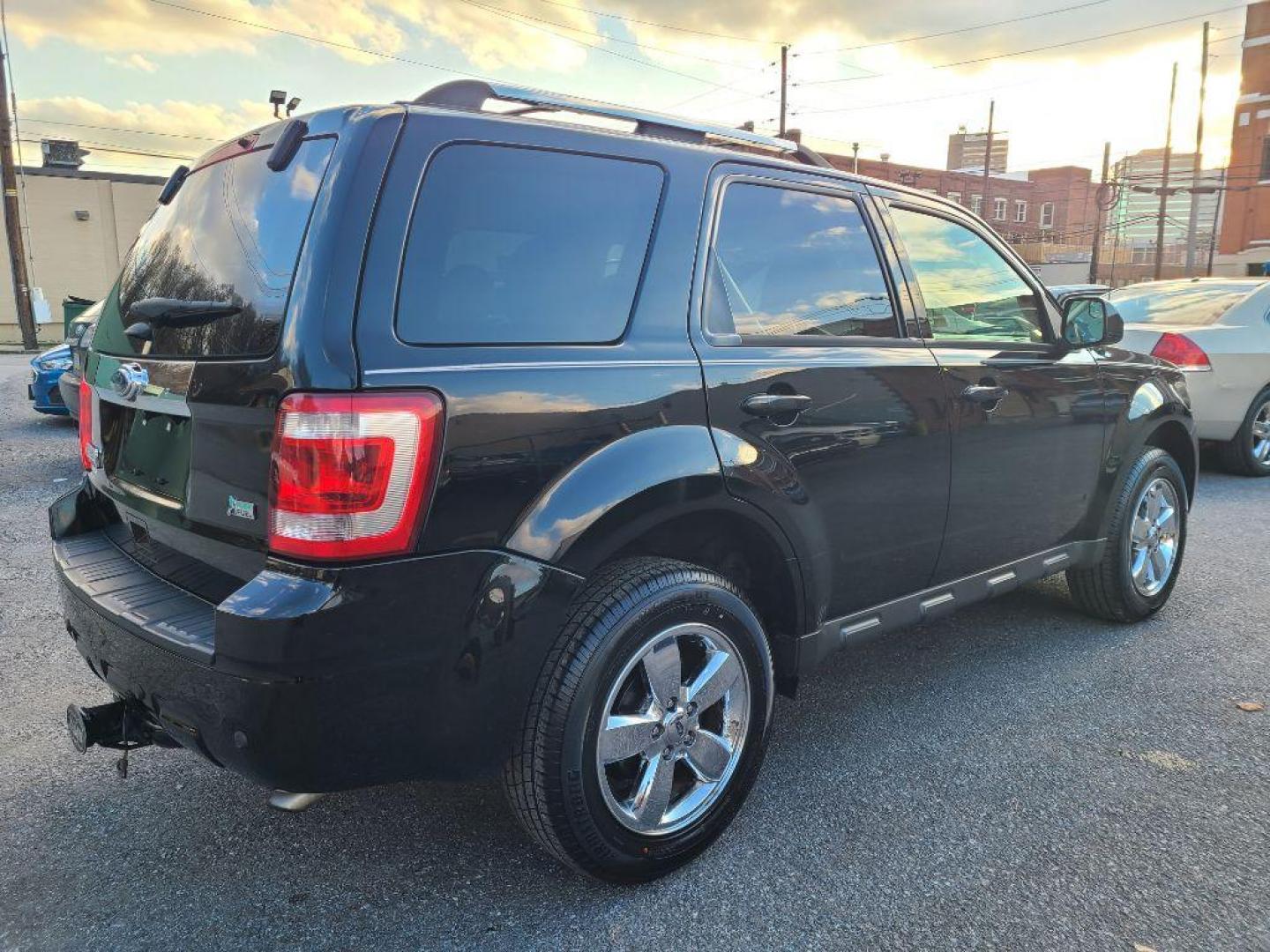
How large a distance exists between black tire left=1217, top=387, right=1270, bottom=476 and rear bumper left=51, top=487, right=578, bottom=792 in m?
7.81

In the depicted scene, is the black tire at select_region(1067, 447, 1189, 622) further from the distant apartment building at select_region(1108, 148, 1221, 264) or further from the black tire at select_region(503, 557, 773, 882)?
the distant apartment building at select_region(1108, 148, 1221, 264)

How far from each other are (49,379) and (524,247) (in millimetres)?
8894

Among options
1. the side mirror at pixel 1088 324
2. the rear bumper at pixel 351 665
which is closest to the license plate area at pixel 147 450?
the rear bumper at pixel 351 665

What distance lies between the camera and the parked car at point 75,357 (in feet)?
24.3

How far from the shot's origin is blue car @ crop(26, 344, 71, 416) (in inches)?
361

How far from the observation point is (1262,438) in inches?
314

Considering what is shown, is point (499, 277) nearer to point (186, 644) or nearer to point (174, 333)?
point (174, 333)

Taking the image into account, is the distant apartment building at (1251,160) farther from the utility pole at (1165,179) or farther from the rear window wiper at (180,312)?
the rear window wiper at (180,312)

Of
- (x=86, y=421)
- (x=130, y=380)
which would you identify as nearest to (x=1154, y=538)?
(x=130, y=380)

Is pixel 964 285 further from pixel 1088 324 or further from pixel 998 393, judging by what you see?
pixel 1088 324

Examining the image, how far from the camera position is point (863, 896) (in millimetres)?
2357

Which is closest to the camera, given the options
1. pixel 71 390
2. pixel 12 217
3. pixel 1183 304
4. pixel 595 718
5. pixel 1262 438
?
pixel 595 718

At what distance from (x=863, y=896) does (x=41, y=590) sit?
4.23 metres

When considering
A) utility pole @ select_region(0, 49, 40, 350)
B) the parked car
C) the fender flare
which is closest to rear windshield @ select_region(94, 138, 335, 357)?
the fender flare
